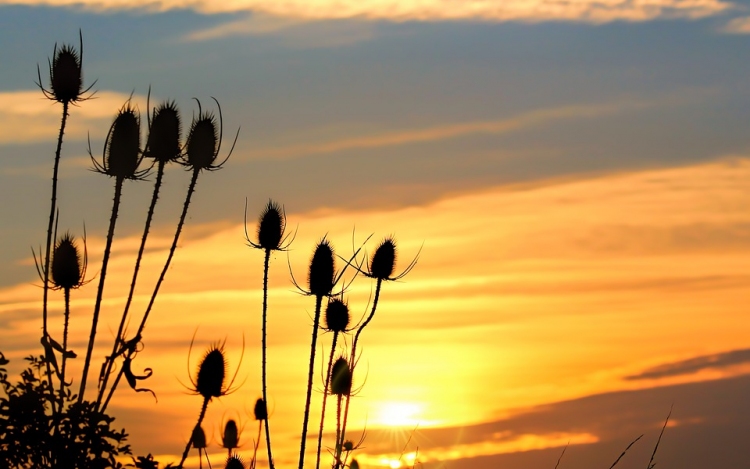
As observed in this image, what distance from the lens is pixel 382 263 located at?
17156mm

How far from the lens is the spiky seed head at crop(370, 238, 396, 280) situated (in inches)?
675

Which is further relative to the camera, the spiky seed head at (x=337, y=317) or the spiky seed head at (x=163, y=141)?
the spiky seed head at (x=337, y=317)

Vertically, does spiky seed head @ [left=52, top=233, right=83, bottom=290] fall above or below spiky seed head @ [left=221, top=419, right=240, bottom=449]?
above

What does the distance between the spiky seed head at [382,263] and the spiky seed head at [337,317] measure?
2.38 feet

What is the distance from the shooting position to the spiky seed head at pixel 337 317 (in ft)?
55.3

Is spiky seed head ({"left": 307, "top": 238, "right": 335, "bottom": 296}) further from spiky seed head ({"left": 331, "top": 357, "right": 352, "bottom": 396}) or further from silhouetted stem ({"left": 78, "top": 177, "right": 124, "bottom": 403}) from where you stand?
silhouetted stem ({"left": 78, "top": 177, "right": 124, "bottom": 403})

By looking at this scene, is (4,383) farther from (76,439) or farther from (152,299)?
(152,299)

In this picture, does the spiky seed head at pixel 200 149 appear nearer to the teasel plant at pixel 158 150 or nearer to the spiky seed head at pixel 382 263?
the teasel plant at pixel 158 150

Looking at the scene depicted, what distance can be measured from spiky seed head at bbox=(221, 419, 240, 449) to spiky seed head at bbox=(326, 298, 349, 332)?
339 cm

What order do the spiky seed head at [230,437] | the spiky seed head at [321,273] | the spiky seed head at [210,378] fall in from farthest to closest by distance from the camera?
the spiky seed head at [230,437] < the spiky seed head at [321,273] < the spiky seed head at [210,378]

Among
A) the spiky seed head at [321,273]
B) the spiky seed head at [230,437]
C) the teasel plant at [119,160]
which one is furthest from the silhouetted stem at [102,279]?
the spiky seed head at [230,437]

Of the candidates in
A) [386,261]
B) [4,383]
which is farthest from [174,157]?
[386,261]

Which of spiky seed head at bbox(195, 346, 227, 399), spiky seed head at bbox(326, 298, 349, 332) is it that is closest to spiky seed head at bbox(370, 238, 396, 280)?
spiky seed head at bbox(326, 298, 349, 332)

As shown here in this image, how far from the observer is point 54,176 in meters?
11.1
